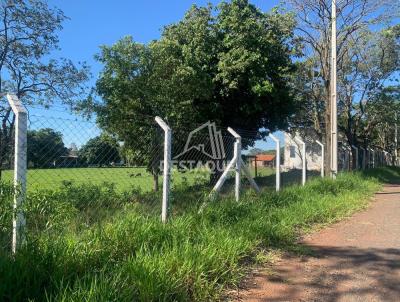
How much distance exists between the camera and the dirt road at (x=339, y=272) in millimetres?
4508

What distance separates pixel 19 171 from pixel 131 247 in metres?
1.42

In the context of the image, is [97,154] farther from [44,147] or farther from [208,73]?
[208,73]

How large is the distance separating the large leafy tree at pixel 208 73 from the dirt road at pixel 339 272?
16.9ft

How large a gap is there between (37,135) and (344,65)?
25.8m

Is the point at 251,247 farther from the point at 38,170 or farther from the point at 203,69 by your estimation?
the point at 203,69

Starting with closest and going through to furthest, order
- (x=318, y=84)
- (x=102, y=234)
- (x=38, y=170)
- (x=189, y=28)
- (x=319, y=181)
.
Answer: (x=102, y=234) < (x=38, y=170) < (x=319, y=181) < (x=189, y=28) < (x=318, y=84)

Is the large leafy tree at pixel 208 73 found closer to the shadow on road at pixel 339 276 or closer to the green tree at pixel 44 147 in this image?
the green tree at pixel 44 147

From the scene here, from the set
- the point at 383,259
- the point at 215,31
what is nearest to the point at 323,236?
the point at 383,259

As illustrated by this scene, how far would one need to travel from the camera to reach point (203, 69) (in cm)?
1470

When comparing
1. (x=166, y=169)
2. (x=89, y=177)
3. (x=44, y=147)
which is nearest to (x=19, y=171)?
(x=44, y=147)

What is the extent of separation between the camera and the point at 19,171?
13.7 ft

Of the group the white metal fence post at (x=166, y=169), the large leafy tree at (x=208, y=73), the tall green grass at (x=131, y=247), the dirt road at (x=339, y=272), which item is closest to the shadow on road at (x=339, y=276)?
the dirt road at (x=339, y=272)

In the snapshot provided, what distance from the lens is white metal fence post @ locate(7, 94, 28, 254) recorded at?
4035mm

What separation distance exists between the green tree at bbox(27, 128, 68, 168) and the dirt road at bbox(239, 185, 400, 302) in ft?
8.32
